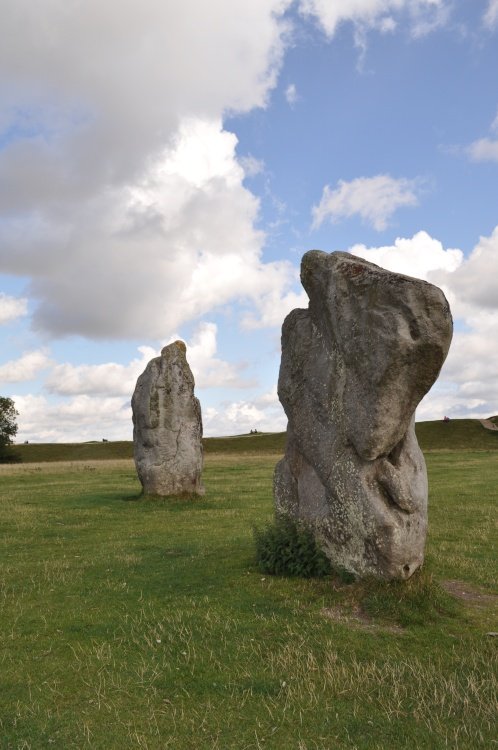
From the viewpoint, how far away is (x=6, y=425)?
8212 cm

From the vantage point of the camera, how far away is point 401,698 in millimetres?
6535

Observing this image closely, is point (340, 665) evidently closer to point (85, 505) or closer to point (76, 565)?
point (76, 565)

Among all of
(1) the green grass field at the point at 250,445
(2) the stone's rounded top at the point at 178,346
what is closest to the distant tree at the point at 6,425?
(1) the green grass field at the point at 250,445

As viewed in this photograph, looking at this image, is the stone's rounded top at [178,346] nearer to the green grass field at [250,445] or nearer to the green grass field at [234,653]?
the green grass field at [234,653]

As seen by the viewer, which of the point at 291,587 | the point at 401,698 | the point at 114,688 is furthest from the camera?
the point at 291,587

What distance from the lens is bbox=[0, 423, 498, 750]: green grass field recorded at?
6078 mm

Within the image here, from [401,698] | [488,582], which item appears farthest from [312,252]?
[401,698]

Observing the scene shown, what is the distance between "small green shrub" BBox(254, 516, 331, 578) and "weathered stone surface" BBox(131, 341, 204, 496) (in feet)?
42.4

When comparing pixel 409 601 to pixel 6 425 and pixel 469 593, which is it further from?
pixel 6 425

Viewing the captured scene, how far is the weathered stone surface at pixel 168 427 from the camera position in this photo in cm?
2441

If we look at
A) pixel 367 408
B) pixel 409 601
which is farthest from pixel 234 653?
pixel 367 408

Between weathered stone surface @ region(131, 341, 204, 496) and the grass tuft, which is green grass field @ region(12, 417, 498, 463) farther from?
the grass tuft

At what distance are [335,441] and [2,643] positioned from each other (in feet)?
19.3

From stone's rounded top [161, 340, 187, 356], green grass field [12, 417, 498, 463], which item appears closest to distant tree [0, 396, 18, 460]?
green grass field [12, 417, 498, 463]
